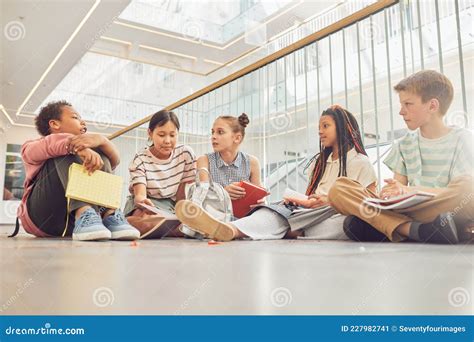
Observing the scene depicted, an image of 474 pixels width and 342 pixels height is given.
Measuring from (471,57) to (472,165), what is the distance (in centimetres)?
85

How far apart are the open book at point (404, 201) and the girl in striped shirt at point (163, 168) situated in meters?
0.76

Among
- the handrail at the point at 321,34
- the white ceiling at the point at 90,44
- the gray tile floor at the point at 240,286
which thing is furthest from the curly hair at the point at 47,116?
the white ceiling at the point at 90,44

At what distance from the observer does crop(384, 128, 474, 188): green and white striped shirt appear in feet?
2.97

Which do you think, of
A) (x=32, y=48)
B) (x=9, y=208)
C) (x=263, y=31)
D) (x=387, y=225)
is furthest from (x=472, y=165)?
(x=9, y=208)

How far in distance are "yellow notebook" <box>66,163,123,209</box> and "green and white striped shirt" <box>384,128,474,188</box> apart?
2.54 feet

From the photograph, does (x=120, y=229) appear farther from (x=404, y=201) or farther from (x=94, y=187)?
(x=404, y=201)

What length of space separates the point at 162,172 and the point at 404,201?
0.87m

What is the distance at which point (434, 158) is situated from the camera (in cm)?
96

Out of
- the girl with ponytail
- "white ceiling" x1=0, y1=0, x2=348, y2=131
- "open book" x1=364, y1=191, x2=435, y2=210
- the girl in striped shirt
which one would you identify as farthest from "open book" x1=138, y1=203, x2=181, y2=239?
"white ceiling" x1=0, y1=0, x2=348, y2=131

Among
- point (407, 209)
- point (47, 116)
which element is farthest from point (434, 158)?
point (47, 116)

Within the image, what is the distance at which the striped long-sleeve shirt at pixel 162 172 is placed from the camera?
4.52ft

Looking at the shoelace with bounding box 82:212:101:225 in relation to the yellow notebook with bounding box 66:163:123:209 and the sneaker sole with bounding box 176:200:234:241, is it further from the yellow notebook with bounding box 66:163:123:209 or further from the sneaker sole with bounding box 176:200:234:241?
the sneaker sole with bounding box 176:200:234:241

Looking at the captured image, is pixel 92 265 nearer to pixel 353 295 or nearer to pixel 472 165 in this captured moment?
pixel 353 295

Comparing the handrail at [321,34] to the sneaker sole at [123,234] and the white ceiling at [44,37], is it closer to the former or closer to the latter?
the sneaker sole at [123,234]
